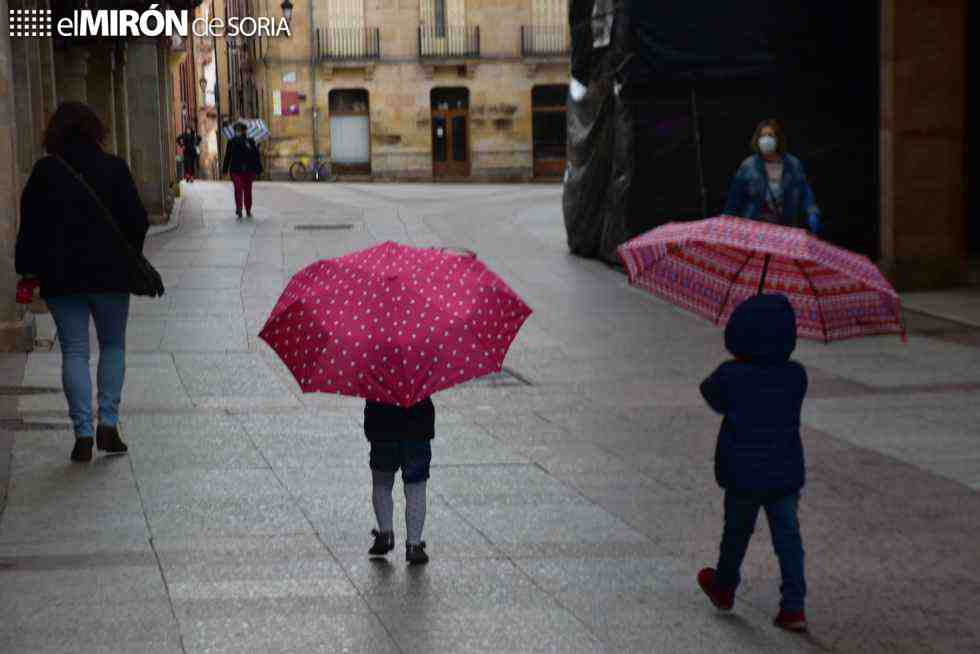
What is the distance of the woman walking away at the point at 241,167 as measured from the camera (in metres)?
27.7

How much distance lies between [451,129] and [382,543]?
169 feet

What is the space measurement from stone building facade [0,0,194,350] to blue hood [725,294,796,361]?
8.71 m

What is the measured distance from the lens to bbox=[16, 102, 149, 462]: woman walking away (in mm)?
9102

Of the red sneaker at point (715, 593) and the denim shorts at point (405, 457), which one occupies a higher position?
the denim shorts at point (405, 457)

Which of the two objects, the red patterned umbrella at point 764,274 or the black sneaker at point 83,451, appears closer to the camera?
the red patterned umbrella at point 764,274

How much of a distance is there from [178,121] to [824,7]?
54821 mm

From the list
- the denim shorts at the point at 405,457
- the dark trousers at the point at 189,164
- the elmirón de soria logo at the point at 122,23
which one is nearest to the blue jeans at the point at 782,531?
the denim shorts at the point at 405,457

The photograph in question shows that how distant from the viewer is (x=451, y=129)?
57844 mm

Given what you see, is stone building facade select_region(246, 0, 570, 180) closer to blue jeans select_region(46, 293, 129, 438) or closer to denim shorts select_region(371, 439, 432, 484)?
blue jeans select_region(46, 293, 129, 438)

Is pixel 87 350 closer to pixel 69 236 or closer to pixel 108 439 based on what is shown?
pixel 108 439

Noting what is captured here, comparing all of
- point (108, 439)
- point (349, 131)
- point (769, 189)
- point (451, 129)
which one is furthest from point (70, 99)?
point (451, 129)

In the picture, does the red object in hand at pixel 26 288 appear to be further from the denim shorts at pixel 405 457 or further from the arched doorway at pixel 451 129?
the arched doorway at pixel 451 129

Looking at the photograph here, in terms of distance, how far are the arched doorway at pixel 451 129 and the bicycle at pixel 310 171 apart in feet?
13.2

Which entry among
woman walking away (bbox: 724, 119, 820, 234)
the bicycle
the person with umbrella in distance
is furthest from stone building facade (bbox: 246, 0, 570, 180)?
the person with umbrella in distance
